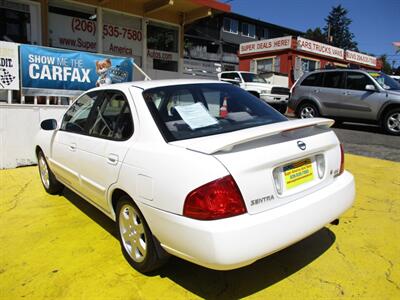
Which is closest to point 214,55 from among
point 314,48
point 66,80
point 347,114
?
point 314,48

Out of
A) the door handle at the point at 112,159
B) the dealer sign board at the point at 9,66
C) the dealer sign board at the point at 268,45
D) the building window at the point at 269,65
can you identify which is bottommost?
the door handle at the point at 112,159

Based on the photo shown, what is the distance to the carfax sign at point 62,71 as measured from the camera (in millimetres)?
7160

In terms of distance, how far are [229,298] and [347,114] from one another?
31.0ft

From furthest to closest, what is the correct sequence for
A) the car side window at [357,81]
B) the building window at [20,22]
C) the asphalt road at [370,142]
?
the car side window at [357,81] < the building window at [20,22] < the asphalt road at [370,142]

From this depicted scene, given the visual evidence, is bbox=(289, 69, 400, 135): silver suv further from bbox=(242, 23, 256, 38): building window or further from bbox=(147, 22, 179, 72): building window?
bbox=(242, 23, 256, 38): building window

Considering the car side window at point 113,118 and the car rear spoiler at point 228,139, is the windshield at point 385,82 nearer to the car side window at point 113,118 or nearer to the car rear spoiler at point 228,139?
the car rear spoiler at point 228,139

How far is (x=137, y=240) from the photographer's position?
3092mm

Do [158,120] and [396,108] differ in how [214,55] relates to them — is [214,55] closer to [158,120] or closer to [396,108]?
[396,108]

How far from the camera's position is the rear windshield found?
3.01 metres

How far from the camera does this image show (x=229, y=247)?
7.68 feet

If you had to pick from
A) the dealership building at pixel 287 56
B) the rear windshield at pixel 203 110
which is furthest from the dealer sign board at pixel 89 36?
the dealership building at pixel 287 56

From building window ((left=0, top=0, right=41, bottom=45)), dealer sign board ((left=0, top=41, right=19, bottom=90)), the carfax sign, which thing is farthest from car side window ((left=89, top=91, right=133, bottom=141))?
building window ((left=0, top=0, right=41, bottom=45))

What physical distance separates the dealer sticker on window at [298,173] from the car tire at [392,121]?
8.46 meters

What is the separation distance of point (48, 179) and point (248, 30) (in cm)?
4380
